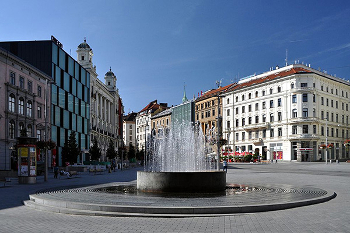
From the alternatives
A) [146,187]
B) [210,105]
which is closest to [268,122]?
[210,105]

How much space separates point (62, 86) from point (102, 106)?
125 ft

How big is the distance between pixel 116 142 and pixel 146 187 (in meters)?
105

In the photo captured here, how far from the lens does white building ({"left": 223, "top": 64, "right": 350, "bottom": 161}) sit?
74.2 m

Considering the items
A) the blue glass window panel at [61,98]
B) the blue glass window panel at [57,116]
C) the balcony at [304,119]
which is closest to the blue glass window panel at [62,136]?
the blue glass window panel at [57,116]

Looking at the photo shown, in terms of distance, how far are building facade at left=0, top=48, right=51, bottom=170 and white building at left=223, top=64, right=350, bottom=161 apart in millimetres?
46307

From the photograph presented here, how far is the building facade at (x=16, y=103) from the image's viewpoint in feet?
145

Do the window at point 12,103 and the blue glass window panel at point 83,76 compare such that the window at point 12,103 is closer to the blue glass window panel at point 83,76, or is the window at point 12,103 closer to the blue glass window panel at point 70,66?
the blue glass window panel at point 70,66

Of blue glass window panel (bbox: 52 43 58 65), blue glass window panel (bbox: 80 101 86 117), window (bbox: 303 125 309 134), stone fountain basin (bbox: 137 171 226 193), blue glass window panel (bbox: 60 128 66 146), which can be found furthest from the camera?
blue glass window panel (bbox: 80 101 86 117)

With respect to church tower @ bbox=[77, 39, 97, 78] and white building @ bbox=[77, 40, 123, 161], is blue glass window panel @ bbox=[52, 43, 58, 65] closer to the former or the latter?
white building @ bbox=[77, 40, 123, 161]

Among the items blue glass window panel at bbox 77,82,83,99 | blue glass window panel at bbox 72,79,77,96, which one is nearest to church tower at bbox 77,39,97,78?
blue glass window panel at bbox 77,82,83,99

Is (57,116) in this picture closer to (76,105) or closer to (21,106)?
(76,105)

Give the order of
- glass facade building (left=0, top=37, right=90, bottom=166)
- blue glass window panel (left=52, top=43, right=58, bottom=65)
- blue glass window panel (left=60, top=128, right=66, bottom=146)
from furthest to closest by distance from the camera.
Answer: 1. blue glass window panel (left=60, top=128, right=66, bottom=146)
2. blue glass window panel (left=52, top=43, right=58, bottom=65)
3. glass facade building (left=0, top=37, right=90, bottom=166)

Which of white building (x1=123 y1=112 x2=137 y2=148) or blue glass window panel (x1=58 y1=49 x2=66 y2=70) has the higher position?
blue glass window panel (x1=58 y1=49 x2=66 y2=70)

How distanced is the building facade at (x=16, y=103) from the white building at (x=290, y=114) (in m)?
46.3
